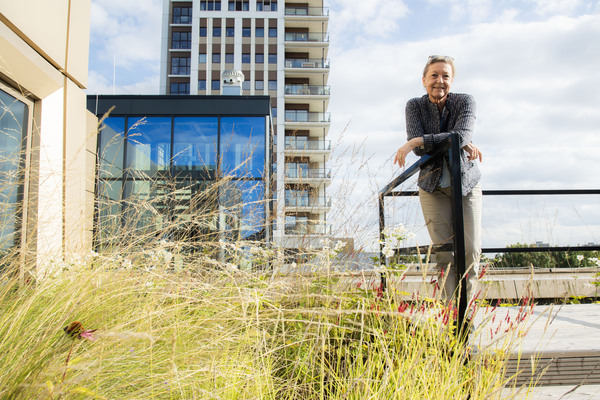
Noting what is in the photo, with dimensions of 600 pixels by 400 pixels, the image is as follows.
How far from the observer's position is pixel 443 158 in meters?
1.73

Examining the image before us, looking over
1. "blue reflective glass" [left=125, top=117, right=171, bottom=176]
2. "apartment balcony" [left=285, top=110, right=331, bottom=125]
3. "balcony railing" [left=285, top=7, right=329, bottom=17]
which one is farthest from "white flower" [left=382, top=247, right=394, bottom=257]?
"balcony railing" [left=285, top=7, right=329, bottom=17]

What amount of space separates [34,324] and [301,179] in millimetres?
1863

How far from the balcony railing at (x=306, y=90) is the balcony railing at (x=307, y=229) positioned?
29725 mm

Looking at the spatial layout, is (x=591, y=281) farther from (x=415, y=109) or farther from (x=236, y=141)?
(x=236, y=141)

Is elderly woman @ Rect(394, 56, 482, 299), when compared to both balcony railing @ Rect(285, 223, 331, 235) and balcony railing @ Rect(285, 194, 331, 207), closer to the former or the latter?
balcony railing @ Rect(285, 223, 331, 235)

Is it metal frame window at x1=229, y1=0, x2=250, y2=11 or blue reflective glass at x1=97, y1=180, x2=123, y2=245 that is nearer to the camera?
blue reflective glass at x1=97, y1=180, x2=123, y2=245

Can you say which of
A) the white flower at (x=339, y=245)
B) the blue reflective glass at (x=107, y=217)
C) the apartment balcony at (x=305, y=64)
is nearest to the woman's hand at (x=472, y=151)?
the white flower at (x=339, y=245)

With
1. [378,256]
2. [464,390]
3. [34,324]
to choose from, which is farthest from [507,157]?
[34,324]

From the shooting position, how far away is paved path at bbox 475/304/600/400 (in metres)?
1.33

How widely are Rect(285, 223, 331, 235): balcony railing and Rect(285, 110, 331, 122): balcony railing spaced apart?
2821cm

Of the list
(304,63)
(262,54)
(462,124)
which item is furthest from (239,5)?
(462,124)

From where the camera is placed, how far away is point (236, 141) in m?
10.9

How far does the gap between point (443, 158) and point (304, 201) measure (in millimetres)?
1276

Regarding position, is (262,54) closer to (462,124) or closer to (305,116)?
(305,116)
